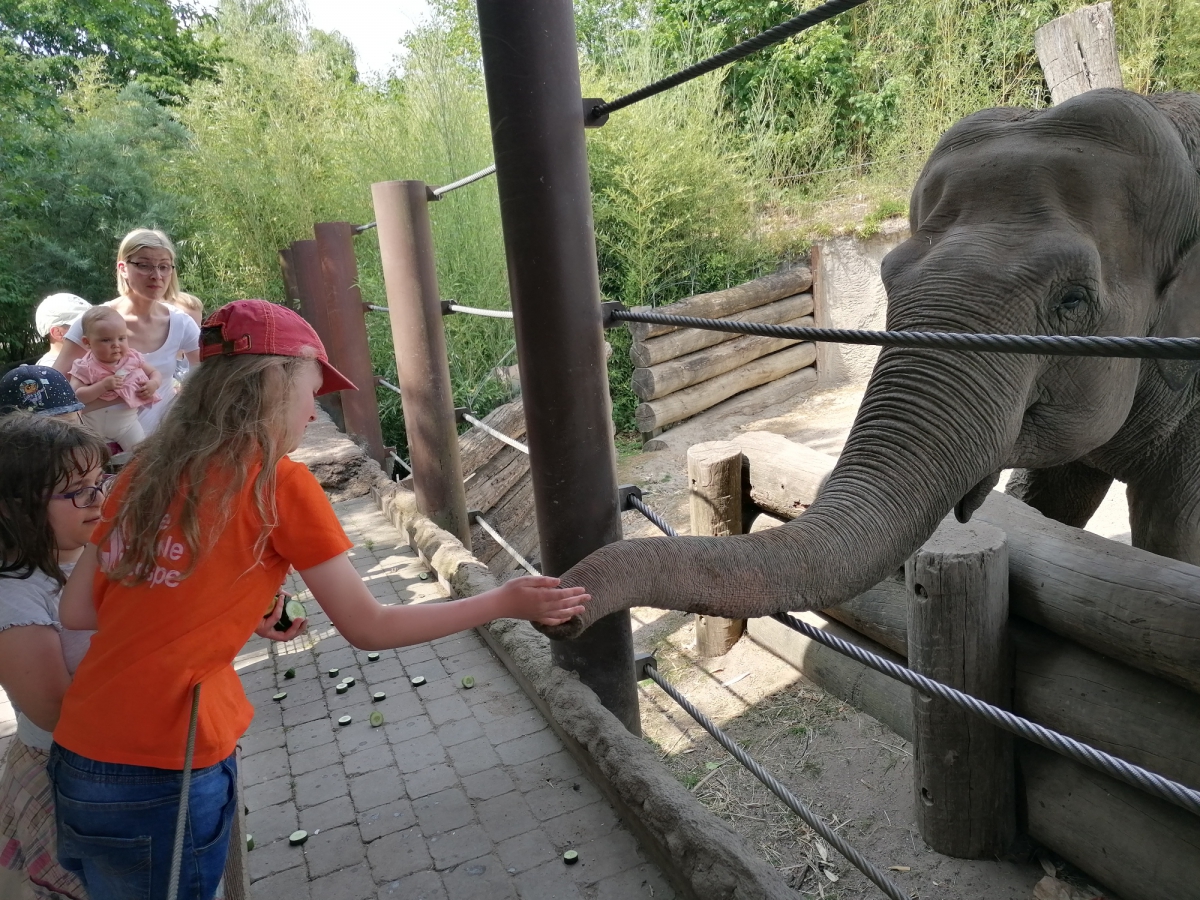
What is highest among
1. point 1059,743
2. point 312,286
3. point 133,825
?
point 312,286

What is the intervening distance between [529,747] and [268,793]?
27.6 inches

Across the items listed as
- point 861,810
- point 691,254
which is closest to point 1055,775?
point 861,810

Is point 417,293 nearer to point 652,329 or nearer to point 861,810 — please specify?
point 861,810

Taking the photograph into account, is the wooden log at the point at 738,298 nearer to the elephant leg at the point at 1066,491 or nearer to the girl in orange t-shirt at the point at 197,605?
the elephant leg at the point at 1066,491

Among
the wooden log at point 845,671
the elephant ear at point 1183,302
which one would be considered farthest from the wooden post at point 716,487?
the elephant ear at point 1183,302

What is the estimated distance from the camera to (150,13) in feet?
67.8

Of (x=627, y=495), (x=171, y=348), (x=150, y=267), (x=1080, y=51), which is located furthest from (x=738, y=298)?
(x=627, y=495)

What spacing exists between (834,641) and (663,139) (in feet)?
36.5

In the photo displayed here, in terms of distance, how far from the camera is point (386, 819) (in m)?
2.30

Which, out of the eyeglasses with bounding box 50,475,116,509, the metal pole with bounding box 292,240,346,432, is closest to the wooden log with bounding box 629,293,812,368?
the metal pole with bounding box 292,240,346,432

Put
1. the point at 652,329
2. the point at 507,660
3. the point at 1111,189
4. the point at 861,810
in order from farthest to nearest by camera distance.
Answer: the point at 652,329, the point at 861,810, the point at 507,660, the point at 1111,189

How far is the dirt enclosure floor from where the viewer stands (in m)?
2.99

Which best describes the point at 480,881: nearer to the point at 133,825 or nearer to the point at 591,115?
the point at 133,825

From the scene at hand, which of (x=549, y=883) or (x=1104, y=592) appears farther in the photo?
(x=1104, y=592)
